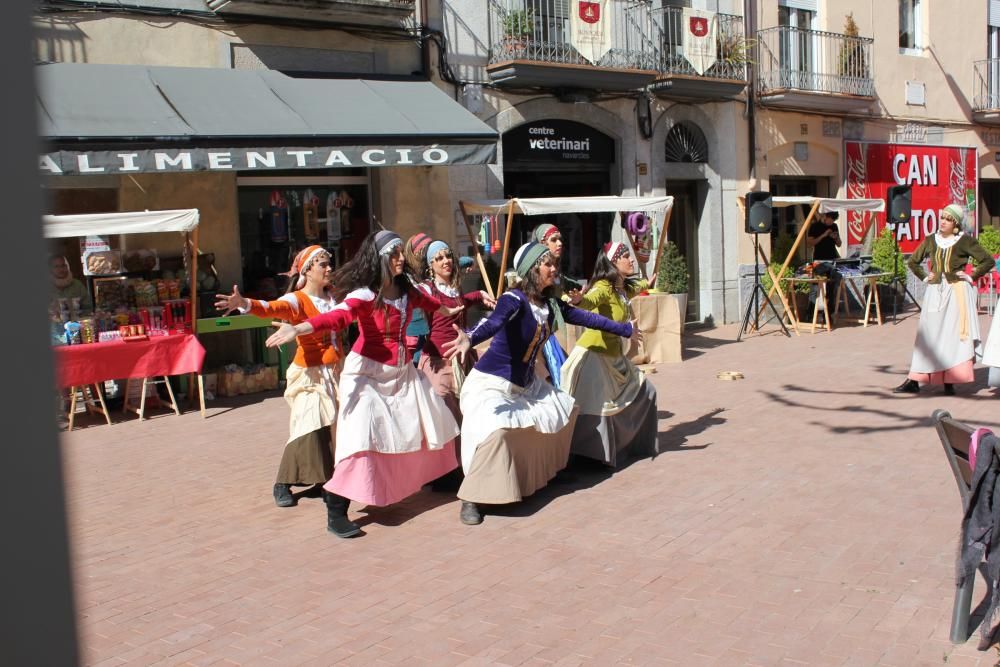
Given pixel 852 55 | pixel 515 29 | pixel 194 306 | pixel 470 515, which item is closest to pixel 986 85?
pixel 852 55

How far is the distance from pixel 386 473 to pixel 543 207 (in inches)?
263

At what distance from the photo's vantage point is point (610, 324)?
693 centimetres

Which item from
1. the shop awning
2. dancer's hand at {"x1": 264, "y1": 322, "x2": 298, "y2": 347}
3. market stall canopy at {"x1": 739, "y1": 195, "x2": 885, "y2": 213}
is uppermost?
the shop awning

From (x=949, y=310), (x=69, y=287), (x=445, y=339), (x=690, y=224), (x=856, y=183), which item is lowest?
(x=949, y=310)

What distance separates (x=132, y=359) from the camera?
10070 mm

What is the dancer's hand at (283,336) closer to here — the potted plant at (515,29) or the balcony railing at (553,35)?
the balcony railing at (553,35)

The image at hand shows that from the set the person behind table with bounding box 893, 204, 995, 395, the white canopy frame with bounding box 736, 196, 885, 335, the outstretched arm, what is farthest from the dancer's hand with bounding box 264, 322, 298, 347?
the white canopy frame with bounding box 736, 196, 885, 335

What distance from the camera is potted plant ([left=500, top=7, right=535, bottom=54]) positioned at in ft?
47.0

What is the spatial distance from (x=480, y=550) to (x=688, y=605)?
1.40m

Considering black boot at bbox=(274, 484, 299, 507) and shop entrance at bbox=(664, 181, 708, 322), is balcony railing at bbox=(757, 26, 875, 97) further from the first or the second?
black boot at bbox=(274, 484, 299, 507)

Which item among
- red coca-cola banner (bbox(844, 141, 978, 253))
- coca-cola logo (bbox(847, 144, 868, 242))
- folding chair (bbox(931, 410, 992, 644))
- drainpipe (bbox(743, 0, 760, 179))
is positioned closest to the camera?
folding chair (bbox(931, 410, 992, 644))

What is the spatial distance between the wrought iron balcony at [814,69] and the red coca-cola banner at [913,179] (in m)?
1.15

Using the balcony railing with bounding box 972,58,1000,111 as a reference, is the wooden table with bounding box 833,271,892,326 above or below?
below

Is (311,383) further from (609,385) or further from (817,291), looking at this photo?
(817,291)
